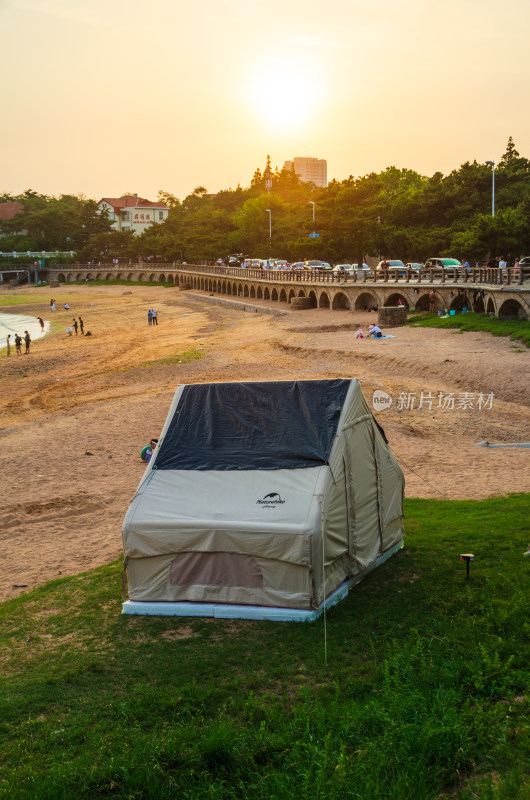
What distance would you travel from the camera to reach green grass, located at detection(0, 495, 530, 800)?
16.6 feet

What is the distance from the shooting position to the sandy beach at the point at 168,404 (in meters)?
13.7

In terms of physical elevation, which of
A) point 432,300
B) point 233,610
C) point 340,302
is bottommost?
point 233,610

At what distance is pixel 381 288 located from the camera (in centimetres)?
4494

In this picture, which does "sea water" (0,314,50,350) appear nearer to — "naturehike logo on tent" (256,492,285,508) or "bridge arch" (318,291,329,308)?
"bridge arch" (318,291,329,308)

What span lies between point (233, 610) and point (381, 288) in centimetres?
3864

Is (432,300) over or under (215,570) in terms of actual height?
over

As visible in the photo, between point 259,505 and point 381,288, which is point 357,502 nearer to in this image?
point 259,505

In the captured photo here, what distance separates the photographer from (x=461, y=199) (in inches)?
2345

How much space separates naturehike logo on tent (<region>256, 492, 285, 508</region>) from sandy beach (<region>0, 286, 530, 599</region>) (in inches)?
162

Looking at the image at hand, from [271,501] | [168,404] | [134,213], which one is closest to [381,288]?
[168,404]

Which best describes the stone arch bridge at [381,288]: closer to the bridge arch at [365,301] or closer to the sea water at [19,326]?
the bridge arch at [365,301]

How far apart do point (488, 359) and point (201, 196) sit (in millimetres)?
125167

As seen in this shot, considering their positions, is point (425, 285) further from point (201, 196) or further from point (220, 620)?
point (201, 196)

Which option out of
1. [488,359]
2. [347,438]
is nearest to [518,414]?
[488,359]
